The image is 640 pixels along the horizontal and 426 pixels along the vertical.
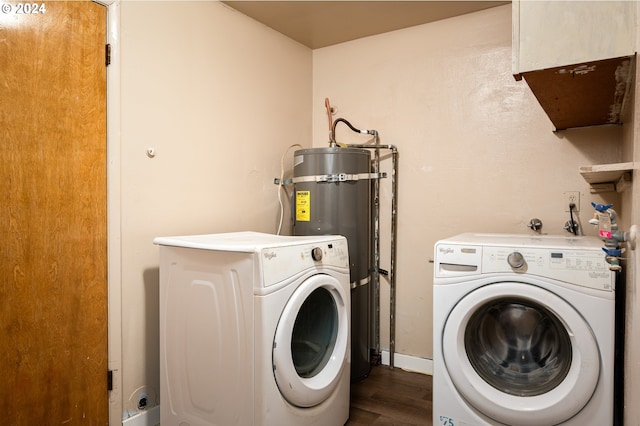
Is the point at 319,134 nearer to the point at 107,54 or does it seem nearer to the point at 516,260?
the point at 107,54

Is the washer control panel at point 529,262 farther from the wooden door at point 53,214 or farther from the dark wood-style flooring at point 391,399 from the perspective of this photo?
the wooden door at point 53,214

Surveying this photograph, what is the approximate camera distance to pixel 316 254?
1747mm

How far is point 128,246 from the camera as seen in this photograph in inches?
73.2

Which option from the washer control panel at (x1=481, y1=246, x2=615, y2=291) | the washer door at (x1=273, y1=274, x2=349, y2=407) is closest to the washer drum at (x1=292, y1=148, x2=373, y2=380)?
the washer door at (x1=273, y1=274, x2=349, y2=407)

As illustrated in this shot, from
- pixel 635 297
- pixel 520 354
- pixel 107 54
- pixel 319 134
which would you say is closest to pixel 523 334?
pixel 520 354

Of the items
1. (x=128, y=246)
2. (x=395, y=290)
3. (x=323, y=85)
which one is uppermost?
(x=323, y=85)

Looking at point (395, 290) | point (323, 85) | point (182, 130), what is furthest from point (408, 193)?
point (182, 130)

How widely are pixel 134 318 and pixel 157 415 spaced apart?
0.49 metres

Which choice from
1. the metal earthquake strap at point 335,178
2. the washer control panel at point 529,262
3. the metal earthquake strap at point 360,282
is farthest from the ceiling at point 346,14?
the metal earthquake strap at point 360,282

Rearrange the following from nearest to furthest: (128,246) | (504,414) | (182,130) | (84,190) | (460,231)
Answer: (504,414)
(84,190)
(128,246)
(182,130)
(460,231)

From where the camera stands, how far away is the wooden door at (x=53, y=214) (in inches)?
58.9

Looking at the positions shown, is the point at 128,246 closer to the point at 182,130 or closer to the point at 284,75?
the point at 182,130

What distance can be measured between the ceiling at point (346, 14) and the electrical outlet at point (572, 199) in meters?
1.14

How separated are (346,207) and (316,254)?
722 mm
